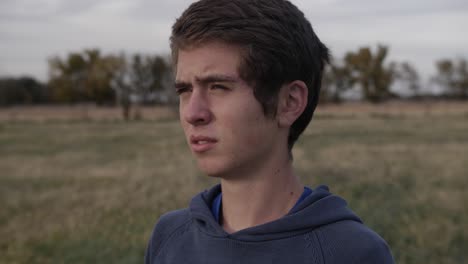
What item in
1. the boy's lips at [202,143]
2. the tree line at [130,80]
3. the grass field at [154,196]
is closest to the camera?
the boy's lips at [202,143]

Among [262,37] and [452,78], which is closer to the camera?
[262,37]

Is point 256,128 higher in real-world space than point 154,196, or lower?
higher

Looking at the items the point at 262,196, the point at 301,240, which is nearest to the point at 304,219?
the point at 301,240

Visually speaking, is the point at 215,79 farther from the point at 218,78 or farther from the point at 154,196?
the point at 154,196

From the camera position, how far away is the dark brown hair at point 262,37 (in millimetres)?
1764

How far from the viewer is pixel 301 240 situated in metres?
1.75

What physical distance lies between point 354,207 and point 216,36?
7.28 meters

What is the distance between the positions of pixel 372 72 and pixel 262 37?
247 feet

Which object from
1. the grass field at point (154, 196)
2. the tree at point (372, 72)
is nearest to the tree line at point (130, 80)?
the tree at point (372, 72)

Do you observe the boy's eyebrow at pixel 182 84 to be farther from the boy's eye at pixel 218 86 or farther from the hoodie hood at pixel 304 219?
the hoodie hood at pixel 304 219

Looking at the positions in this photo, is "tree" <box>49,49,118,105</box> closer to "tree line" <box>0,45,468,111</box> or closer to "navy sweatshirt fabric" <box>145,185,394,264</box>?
"tree line" <box>0,45,468,111</box>

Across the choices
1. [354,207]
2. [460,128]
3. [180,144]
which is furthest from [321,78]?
[460,128]

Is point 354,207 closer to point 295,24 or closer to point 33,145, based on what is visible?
point 295,24

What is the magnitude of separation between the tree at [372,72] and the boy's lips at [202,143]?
74.8 m
